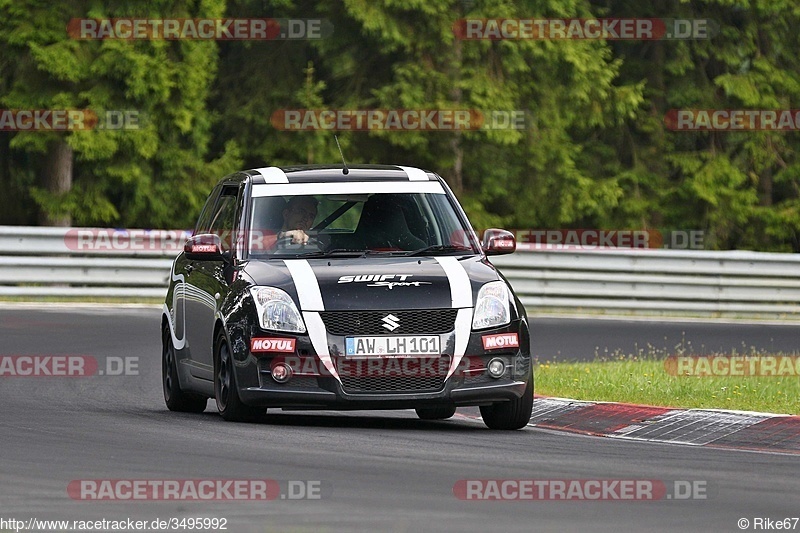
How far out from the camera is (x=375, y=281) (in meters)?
11.6

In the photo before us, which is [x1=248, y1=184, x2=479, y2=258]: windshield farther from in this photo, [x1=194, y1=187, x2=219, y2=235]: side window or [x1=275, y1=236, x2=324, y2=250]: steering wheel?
[x1=194, y1=187, x2=219, y2=235]: side window

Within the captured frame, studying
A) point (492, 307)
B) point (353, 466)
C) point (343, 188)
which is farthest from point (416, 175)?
point (353, 466)

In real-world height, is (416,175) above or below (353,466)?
above

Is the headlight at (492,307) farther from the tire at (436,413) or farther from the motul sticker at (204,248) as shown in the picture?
the motul sticker at (204,248)

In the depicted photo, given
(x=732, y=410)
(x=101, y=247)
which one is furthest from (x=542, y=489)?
(x=101, y=247)

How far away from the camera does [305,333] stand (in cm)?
1143

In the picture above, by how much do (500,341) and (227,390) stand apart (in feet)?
5.85

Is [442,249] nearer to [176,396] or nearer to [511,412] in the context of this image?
[511,412]

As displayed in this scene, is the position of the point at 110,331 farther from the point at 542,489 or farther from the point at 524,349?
the point at 542,489

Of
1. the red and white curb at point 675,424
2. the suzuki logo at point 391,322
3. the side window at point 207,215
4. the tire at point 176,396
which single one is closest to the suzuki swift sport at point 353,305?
the suzuki logo at point 391,322

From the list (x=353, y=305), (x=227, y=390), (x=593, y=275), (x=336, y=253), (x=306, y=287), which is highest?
(x=336, y=253)

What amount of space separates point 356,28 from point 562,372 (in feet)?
57.2

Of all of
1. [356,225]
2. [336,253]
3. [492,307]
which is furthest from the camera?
[356,225]

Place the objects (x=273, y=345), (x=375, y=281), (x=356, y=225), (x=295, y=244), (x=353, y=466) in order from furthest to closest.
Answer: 1. (x=356, y=225)
2. (x=295, y=244)
3. (x=375, y=281)
4. (x=273, y=345)
5. (x=353, y=466)
